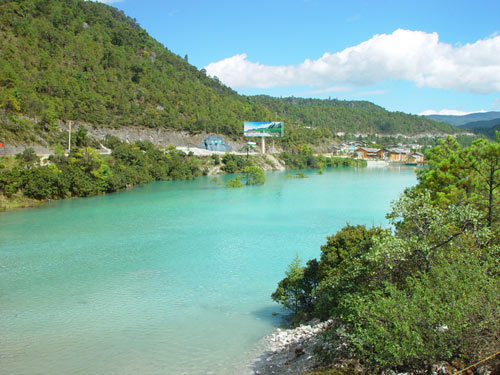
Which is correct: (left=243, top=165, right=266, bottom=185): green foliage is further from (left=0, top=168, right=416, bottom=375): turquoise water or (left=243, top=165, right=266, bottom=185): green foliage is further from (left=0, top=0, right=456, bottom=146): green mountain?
(left=0, top=0, right=456, bottom=146): green mountain

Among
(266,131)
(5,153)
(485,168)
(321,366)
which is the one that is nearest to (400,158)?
(266,131)

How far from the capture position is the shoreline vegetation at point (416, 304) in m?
5.34

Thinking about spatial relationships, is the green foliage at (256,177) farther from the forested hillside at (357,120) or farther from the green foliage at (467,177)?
the forested hillside at (357,120)

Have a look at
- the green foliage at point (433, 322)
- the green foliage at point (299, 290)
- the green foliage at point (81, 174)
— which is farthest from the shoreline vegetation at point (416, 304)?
the green foliage at point (81, 174)

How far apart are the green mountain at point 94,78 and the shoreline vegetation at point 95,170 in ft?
21.0

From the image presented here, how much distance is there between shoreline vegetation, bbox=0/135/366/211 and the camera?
95.9ft

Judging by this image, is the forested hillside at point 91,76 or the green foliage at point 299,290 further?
the forested hillside at point 91,76

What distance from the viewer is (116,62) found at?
68938 mm

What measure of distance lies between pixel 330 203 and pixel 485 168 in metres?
20.0

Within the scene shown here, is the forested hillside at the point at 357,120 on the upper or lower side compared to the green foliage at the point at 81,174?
upper

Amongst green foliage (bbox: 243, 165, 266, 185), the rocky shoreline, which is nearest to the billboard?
green foliage (bbox: 243, 165, 266, 185)

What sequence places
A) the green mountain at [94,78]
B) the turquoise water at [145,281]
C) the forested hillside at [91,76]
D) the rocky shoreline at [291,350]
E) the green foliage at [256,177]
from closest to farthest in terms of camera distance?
1. the rocky shoreline at [291,350]
2. the turquoise water at [145,281]
3. the green foliage at [256,177]
4. the green mountain at [94,78]
5. the forested hillside at [91,76]

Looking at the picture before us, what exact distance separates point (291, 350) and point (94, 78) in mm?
62599

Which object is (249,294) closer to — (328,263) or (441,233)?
(328,263)
